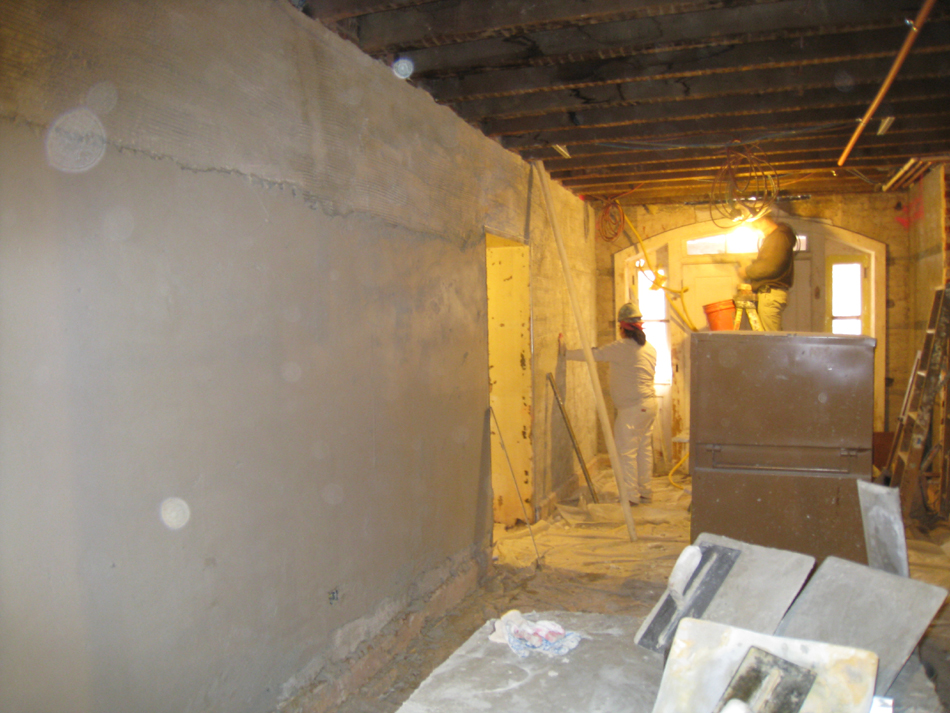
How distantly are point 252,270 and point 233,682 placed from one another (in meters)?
1.28

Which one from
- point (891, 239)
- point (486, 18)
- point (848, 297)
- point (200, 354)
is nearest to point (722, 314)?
point (848, 297)

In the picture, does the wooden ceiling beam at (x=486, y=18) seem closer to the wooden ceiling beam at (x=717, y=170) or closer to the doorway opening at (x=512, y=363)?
the doorway opening at (x=512, y=363)

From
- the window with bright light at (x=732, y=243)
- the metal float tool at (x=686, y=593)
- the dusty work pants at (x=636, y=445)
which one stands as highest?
the window with bright light at (x=732, y=243)

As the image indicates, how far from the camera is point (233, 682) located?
2074 mm

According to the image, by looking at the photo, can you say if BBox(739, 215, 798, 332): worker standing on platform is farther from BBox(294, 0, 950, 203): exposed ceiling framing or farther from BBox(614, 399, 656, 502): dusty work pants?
BBox(614, 399, 656, 502): dusty work pants

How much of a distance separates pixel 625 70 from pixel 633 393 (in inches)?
126

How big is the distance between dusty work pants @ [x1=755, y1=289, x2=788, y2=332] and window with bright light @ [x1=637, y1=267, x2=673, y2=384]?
0.98 m

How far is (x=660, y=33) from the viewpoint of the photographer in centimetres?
292

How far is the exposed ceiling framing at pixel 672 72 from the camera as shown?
2732 mm

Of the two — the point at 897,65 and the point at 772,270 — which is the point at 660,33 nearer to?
the point at 897,65

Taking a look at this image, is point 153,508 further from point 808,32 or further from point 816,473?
point 808,32

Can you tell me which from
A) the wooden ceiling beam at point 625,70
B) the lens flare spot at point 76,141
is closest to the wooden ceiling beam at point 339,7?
the wooden ceiling beam at point 625,70

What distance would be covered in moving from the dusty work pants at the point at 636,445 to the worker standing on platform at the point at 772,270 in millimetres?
1559

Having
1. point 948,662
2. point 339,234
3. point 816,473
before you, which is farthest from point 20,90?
point 948,662
